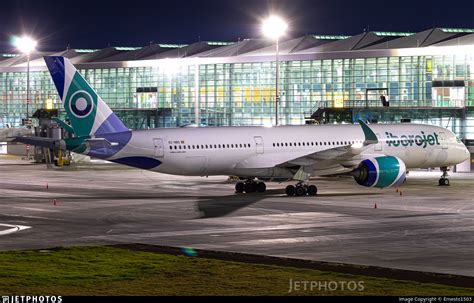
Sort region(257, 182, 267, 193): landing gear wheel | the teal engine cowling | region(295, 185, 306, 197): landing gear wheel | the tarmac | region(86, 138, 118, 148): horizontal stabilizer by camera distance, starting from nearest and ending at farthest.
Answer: the tarmac, region(86, 138, 118, 148): horizontal stabilizer, the teal engine cowling, region(295, 185, 306, 197): landing gear wheel, region(257, 182, 267, 193): landing gear wheel

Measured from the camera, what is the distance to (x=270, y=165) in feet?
162

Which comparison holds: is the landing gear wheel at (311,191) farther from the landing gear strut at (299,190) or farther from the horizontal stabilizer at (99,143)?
the horizontal stabilizer at (99,143)

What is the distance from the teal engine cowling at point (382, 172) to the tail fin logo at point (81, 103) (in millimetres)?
14163

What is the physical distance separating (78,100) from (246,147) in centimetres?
929

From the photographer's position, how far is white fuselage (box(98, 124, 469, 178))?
155 ft

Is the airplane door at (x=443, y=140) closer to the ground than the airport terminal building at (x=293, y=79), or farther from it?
closer to the ground

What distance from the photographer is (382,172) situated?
4634 centimetres

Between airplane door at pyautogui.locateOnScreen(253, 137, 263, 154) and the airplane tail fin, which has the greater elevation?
the airplane tail fin

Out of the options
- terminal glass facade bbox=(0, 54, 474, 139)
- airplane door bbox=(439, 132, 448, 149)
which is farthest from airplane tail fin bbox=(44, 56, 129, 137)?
terminal glass facade bbox=(0, 54, 474, 139)

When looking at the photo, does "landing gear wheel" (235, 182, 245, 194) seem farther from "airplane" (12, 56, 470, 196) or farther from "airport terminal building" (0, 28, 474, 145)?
"airport terminal building" (0, 28, 474, 145)

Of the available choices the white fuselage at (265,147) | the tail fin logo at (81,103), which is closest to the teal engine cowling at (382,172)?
the white fuselage at (265,147)

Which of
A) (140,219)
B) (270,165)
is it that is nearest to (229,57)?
(270,165)

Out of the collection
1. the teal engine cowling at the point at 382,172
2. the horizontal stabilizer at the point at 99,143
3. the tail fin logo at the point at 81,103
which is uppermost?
the tail fin logo at the point at 81,103

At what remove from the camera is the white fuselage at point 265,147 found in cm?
4722
